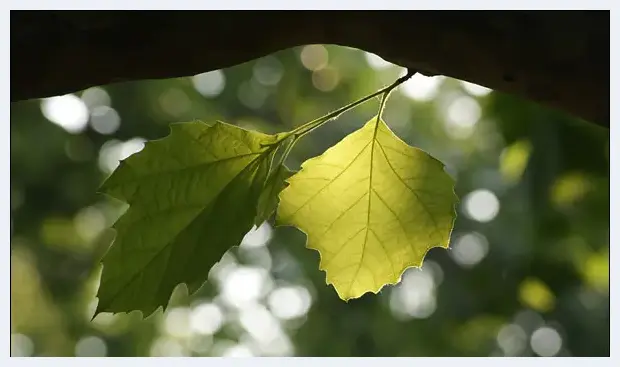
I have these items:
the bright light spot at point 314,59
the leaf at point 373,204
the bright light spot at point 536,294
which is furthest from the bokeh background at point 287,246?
the leaf at point 373,204

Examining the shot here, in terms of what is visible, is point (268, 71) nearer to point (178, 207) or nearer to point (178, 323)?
point (178, 323)

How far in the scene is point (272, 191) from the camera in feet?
1.30

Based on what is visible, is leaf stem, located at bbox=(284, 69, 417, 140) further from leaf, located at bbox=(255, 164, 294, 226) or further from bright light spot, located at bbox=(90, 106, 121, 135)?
bright light spot, located at bbox=(90, 106, 121, 135)

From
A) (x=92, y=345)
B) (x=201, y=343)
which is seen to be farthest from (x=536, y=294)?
(x=201, y=343)

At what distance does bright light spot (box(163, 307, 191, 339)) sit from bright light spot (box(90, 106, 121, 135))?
30.1 inches

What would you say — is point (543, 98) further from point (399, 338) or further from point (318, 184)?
point (399, 338)

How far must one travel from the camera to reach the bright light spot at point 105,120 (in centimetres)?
239

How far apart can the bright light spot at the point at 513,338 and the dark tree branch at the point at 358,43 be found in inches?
78.8

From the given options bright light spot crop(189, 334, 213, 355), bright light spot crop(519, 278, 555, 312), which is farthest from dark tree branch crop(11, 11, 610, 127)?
bright light spot crop(189, 334, 213, 355)

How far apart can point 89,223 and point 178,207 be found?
7.39ft

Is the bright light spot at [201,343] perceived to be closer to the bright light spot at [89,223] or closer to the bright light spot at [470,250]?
the bright light spot at [89,223]

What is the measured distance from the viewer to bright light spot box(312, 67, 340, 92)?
2594 mm

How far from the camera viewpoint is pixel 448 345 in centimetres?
226

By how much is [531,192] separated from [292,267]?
1579 millimetres
